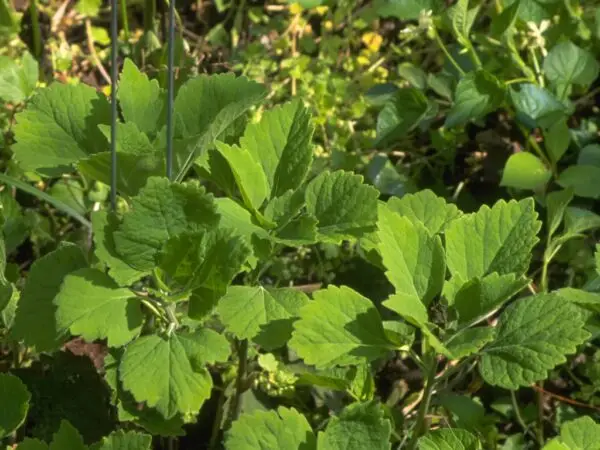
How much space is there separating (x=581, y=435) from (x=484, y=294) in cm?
21

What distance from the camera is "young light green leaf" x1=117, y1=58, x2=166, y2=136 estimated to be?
1.27m

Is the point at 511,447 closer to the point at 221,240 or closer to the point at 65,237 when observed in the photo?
the point at 221,240

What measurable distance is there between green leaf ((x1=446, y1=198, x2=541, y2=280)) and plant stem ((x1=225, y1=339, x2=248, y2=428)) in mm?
332

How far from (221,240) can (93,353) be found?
0.49 meters

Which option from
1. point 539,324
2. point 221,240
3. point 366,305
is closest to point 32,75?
point 221,240

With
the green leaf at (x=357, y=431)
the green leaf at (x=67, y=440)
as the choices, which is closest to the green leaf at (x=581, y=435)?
the green leaf at (x=357, y=431)

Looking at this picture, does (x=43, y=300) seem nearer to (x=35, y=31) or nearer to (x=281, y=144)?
(x=281, y=144)

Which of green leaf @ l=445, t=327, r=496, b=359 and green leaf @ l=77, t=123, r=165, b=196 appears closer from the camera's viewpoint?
green leaf @ l=445, t=327, r=496, b=359

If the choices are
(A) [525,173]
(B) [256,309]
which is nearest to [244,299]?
(B) [256,309]

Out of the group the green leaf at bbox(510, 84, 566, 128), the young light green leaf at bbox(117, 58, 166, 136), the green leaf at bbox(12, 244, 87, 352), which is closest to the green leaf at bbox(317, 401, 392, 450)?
the green leaf at bbox(12, 244, 87, 352)

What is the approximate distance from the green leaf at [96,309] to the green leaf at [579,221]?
0.76 meters

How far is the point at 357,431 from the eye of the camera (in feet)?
3.65

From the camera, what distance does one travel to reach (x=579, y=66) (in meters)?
1.87

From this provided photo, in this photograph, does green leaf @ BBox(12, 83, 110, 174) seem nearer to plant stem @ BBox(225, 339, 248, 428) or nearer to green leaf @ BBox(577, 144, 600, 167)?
plant stem @ BBox(225, 339, 248, 428)
